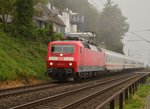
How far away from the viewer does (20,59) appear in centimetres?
3147

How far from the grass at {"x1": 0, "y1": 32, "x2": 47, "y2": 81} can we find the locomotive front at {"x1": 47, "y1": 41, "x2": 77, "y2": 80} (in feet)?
5.32

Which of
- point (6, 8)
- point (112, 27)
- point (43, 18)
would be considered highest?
point (112, 27)

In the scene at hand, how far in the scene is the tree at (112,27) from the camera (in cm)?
10981

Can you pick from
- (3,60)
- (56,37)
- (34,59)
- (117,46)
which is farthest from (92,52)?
(117,46)

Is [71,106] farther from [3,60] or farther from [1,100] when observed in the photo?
[3,60]

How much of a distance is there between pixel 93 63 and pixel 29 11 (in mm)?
8869

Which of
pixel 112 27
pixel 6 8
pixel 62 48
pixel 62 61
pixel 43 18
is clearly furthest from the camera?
pixel 112 27

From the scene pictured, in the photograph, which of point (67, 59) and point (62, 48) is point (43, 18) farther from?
point (67, 59)

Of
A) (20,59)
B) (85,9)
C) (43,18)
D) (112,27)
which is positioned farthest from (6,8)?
(85,9)

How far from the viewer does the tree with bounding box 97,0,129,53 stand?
360 ft

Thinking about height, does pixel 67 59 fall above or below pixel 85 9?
below

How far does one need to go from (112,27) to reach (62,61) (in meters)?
81.7

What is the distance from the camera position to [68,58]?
2970 centimetres

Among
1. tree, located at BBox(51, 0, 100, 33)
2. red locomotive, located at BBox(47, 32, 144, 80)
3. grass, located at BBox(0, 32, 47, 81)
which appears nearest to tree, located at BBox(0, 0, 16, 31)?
grass, located at BBox(0, 32, 47, 81)
